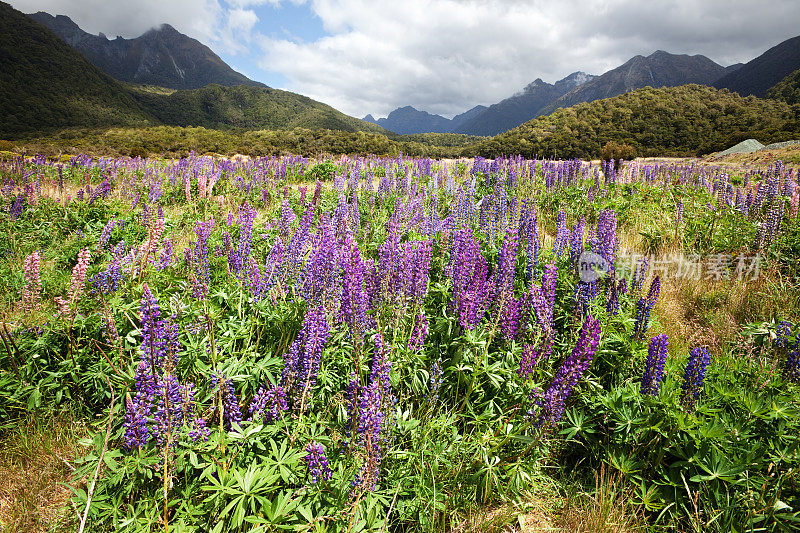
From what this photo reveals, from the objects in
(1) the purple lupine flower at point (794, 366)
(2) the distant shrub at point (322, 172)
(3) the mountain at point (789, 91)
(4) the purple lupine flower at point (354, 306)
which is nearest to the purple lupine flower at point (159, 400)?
(4) the purple lupine flower at point (354, 306)

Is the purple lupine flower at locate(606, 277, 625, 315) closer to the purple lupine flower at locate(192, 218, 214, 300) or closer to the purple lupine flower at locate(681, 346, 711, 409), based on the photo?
the purple lupine flower at locate(681, 346, 711, 409)

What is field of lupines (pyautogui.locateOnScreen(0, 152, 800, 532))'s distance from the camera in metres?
2.01

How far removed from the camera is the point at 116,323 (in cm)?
281

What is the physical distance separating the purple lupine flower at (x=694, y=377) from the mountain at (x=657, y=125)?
36.5 meters

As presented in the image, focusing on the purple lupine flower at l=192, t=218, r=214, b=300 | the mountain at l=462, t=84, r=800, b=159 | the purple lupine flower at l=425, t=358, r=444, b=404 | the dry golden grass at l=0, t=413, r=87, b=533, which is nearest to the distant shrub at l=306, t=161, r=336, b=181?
the purple lupine flower at l=192, t=218, r=214, b=300

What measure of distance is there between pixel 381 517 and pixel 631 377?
7.81 feet

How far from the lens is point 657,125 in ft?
154

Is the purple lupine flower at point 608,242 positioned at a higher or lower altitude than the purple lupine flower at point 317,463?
higher

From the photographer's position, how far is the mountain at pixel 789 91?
174ft

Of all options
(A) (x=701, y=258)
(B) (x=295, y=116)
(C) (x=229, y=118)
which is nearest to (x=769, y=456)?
(A) (x=701, y=258)

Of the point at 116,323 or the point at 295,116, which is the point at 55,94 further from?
the point at 116,323

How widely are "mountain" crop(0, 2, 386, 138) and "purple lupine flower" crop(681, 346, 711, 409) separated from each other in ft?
345

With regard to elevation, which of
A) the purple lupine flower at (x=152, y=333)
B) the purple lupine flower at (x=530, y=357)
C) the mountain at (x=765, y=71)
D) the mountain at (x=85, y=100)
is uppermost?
the mountain at (x=765, y=71)

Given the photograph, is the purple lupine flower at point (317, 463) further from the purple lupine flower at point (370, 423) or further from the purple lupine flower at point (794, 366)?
the purple lupine flower at point (794, 366)
